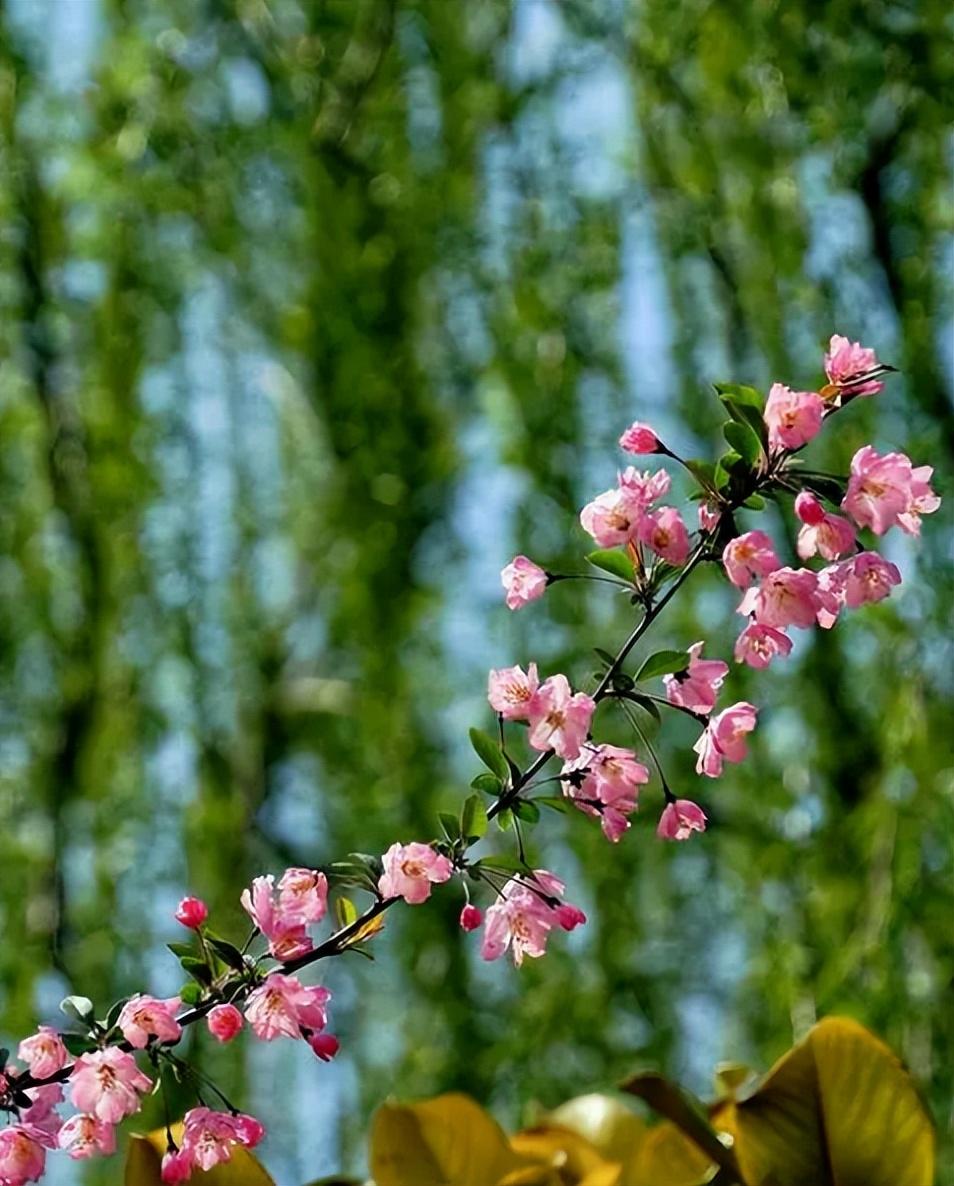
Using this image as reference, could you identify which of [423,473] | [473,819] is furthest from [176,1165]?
[423,473]

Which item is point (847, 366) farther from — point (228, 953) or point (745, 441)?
point (228, 953)

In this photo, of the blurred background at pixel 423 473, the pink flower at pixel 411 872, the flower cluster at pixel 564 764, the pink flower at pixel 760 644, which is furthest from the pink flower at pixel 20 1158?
the blurred background at pixel 423 473

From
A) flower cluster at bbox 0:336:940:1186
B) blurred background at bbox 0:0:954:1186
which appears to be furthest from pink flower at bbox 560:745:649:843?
blurred background at bbox 0:0:954:1186

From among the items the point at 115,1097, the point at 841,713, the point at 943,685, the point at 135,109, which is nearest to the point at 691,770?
the point at 841,713

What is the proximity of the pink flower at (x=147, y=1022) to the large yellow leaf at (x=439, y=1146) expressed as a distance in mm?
126

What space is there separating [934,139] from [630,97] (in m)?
0.31

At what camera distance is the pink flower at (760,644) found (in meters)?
0.46

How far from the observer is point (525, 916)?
47 centimetres

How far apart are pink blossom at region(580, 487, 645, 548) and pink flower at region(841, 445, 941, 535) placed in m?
0.05

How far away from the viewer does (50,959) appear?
1.68 m

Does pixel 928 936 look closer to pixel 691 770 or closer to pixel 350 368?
pixel 691 770

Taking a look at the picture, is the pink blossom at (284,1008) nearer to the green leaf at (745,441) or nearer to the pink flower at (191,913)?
the pink flower at (191,913)

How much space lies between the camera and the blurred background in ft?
4.64

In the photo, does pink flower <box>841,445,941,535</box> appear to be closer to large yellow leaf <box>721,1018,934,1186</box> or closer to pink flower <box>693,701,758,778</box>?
pink flower <box>693,701,758,778</box>
